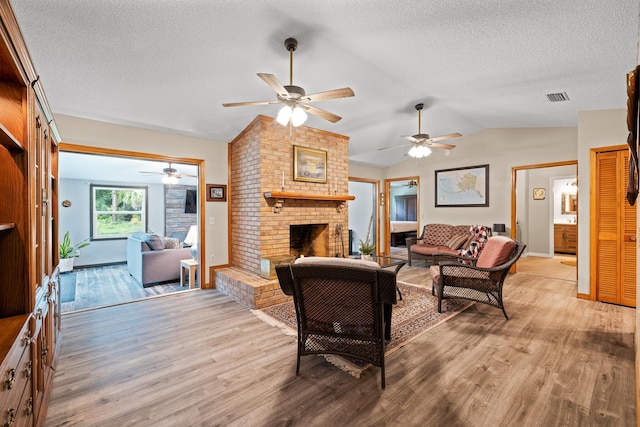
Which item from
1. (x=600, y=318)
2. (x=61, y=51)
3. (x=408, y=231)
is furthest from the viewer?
(x=408, y=231)

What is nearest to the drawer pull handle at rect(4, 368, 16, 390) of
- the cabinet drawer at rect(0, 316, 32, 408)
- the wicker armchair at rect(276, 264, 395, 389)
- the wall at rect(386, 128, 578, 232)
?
the cabinet drawer at rect(0, 316, 32, 408)

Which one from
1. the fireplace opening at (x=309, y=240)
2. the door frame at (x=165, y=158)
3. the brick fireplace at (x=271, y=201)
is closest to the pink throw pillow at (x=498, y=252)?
the brick fireplace at (x=271, y=201)

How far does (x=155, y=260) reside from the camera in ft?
15.9

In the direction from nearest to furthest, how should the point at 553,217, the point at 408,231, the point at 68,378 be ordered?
the point at 68,378 < the point at 553,217 < the point at 408,231

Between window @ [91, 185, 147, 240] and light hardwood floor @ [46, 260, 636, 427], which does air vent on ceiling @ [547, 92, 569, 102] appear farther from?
window @ [91, 185, 147, 240]

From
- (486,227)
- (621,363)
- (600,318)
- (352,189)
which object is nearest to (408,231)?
(352,189)

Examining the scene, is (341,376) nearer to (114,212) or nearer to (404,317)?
(404,317)

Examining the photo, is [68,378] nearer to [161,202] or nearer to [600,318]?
[600,318]

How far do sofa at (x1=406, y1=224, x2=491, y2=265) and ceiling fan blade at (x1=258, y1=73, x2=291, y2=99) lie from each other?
4398 millimetres

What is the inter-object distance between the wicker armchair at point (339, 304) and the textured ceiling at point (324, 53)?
196 cm

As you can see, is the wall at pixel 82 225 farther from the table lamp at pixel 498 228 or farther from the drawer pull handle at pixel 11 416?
the table lamp at pixel 498 228

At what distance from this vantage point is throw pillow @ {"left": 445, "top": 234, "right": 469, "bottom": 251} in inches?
219

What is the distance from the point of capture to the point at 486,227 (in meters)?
5.57

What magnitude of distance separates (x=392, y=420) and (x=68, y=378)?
2.34 m
